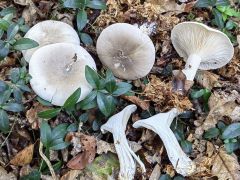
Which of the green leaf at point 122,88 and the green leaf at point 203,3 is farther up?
the green leaf at point 203,3

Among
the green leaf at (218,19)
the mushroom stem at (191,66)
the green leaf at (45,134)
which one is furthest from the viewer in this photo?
the green leaf at (218,19)

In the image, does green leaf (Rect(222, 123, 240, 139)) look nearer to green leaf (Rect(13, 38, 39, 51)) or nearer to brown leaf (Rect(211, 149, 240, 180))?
brown leaf (Rect(211, 149, 240, 180))

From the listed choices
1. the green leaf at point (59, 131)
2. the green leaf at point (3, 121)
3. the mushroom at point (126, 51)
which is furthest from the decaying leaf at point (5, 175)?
the mushroom at point (126, 51)

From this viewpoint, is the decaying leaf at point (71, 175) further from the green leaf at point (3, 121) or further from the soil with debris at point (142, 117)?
the green leaf at point (3, 121)

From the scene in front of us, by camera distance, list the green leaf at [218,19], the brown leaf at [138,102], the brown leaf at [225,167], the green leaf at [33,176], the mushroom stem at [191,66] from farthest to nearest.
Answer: the green leaf at [218,19], the mushroom stem at [191,66], the brown leaf at [138,102], the brown leaf at [225,167], the green leaf at [33,176]

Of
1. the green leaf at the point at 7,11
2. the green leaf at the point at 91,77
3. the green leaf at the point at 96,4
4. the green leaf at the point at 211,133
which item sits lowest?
the green leaf at the point at 211,133

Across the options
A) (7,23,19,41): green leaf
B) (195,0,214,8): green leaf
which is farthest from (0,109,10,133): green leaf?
(195,0,214,8): green leaf
